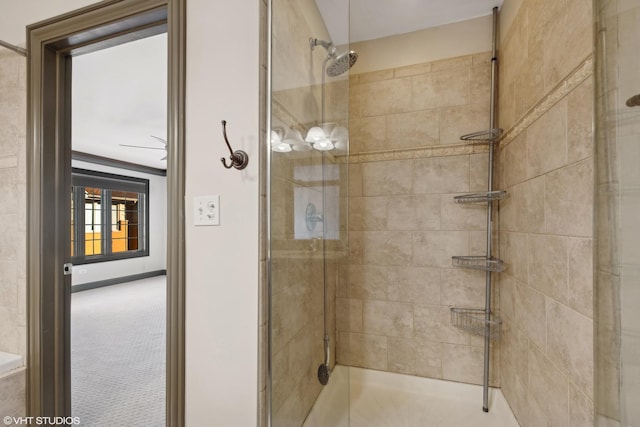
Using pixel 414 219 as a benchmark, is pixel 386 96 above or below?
above

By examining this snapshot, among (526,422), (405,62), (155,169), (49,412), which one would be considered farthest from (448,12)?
(155,169)

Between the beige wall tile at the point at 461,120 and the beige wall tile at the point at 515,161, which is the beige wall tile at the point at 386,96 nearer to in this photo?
the beige wall tile at the point at 461,120

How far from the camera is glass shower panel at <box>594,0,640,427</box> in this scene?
0.57 metres

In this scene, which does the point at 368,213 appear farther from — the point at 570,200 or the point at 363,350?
the point at 570,200

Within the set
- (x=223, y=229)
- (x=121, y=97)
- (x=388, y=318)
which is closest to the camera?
(x=223, y=229)

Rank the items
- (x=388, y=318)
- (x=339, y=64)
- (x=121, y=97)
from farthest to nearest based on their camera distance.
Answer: (x=121, y=97), (x=388, y=318), (x=339, y=64)

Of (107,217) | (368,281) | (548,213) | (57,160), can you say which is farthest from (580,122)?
(107,217)

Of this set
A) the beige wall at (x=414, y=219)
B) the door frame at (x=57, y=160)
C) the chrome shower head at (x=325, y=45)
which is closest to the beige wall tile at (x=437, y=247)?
the beige wall at (x=414, y=219)

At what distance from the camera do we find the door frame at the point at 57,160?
1.12m

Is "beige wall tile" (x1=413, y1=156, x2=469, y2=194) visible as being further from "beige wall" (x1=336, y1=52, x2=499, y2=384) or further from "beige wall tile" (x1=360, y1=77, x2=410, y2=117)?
"beige wall tile" (x1=360, y1=77, x2=410, y2=117)

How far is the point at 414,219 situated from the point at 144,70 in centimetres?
264

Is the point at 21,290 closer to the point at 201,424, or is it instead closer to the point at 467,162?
the point at 201,424

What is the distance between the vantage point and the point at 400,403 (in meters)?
1.83

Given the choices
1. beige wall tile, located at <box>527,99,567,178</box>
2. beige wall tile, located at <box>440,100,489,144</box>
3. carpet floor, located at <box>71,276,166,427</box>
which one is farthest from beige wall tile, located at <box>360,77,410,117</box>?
carpet floor, located at <box>71,276,166,427</box>
